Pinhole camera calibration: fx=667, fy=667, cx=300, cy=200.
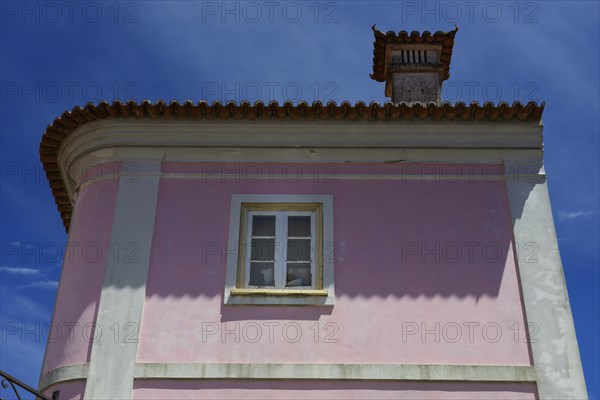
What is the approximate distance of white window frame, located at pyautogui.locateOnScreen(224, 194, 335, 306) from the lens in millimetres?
6773

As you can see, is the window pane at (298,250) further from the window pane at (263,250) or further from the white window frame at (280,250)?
the window pane at (263,250)

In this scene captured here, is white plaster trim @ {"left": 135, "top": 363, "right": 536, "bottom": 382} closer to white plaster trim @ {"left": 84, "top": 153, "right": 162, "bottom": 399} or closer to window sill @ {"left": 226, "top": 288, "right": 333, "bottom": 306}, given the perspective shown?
white plaster trim @ {"left": 84, "top": 153, "right": 162, "bottom": 399}

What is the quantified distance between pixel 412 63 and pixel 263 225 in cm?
403

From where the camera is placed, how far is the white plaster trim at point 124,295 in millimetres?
6402

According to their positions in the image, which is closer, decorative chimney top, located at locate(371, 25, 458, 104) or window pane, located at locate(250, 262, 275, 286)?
window pane, located at locate(250, 262, 275, 286)

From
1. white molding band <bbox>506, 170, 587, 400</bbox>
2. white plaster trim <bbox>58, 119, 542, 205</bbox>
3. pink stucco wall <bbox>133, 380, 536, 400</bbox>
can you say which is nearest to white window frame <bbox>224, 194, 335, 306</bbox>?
white plaster trim <bbox>58, 119, 542, 205</bbox>

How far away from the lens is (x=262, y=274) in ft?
23.1

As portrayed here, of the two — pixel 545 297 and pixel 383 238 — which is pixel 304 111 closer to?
pixel 383 238

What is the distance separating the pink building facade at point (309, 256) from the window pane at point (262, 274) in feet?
0.06

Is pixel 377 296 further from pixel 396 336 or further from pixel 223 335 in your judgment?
pixel 223 335

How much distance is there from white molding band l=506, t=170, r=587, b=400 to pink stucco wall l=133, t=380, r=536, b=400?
317 mm

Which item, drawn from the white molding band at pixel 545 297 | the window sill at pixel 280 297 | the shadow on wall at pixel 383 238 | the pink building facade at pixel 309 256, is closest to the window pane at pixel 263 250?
the pink building facade at pixel 309 256

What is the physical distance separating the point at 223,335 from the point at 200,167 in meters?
2.07

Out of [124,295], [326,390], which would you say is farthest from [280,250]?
[124,295]
